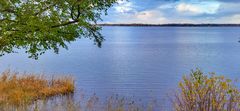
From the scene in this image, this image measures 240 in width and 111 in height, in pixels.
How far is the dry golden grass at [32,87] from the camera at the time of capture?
29125 millimetres

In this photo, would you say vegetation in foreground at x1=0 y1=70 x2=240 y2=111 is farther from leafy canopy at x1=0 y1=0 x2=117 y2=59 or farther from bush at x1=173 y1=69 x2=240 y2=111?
leafy canopy at x1=0 y1=0 x2=117 y2=59

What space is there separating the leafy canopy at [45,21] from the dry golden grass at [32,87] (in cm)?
1263

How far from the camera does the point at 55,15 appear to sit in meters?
15.5

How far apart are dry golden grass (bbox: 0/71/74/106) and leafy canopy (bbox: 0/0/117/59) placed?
12.6 metres

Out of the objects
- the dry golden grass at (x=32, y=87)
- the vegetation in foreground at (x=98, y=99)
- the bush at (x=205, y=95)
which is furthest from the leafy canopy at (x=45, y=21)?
the dry golden grass at (x=32, y=87)

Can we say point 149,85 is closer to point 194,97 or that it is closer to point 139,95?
point 139,95

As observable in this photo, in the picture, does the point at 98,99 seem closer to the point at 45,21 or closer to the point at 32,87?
the point at 32,87

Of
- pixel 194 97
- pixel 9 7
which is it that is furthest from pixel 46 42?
pixel 194 97

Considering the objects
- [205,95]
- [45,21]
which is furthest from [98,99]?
[205,95]

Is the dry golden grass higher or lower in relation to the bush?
lower

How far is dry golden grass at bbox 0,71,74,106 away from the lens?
2912cm

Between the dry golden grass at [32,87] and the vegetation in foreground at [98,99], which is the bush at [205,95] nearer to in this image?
the vegetation in foreground at [98,99]

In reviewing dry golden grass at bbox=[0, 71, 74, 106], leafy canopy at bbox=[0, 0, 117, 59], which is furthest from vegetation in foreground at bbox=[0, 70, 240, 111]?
leafy canopy at bbox=[0, 0, 117, 59]

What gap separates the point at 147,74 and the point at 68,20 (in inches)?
1540
